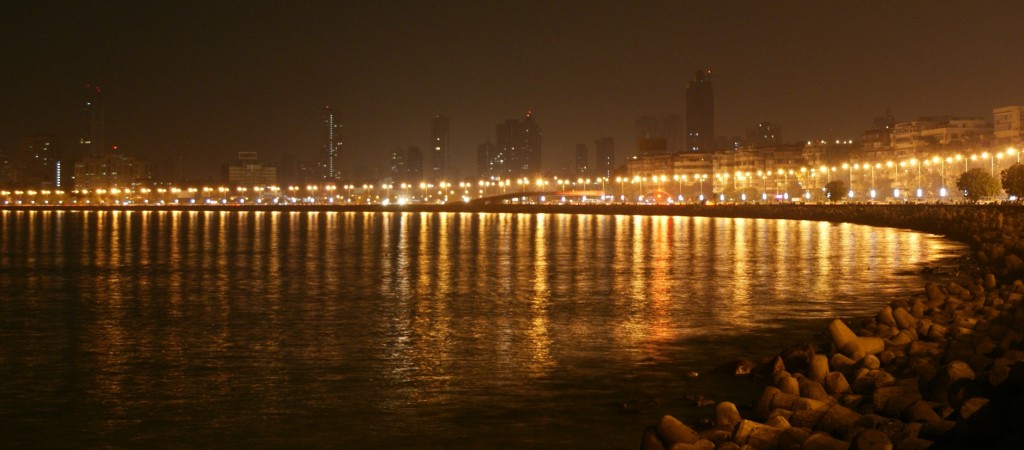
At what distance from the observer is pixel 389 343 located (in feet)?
52.0

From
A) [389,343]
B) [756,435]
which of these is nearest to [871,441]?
[756,435]

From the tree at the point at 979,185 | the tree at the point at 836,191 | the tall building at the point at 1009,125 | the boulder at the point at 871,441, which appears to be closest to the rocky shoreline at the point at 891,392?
the boulder at the point at 871,441

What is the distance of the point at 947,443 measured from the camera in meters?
8.12

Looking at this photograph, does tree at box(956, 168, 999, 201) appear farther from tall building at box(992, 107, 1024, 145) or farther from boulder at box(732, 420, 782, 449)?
tall building at box(992, 107, 1024, 145)

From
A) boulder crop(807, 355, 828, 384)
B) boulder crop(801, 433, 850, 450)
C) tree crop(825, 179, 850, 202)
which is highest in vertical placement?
tree crop(825, 179, 850, 202)

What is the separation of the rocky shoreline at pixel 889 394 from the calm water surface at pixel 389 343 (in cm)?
112

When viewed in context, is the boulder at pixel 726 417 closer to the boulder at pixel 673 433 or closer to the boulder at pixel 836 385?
the boulder at pixel 673 433

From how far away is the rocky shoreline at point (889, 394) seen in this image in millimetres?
8211

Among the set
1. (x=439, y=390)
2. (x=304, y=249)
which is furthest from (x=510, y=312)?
(x=304, y=249)

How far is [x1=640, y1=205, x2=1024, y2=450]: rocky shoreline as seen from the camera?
8.21 metres

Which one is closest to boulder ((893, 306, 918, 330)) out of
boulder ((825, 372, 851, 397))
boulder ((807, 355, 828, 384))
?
boulder ((807, 355, 828, 384))

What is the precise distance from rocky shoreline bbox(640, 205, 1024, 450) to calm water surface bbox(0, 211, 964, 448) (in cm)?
112

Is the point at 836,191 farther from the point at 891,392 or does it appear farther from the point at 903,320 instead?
the point at 891,392

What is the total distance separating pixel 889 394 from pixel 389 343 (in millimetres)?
8062
